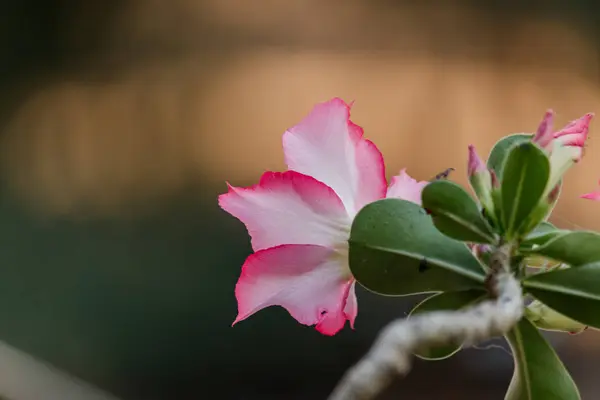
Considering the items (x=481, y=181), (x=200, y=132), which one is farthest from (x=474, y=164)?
(x=200, y=132)

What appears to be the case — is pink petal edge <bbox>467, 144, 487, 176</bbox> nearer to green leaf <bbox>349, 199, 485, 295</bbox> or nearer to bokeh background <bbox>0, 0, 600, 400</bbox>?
green leaf <bbox>349, 199, 485, 295</bbox>

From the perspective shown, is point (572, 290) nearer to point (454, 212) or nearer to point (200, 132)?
point (454, 212)

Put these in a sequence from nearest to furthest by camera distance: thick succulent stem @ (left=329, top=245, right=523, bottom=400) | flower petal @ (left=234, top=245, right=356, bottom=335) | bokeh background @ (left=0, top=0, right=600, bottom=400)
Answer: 1. thick succulent stem @ (left=329, top=245, right=523, bottom=400)
2. flower petal @ (left=234, top=245, right=356, bottom=335)
3. bokeh background @ (left=0, top=0, right=600, bottom=400)

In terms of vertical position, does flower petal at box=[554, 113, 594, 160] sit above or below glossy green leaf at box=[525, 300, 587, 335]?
above

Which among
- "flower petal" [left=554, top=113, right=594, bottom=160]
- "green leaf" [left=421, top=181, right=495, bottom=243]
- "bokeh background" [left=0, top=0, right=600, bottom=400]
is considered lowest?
"bokeh background" [left=0, top=0, right=600, bottom=400]

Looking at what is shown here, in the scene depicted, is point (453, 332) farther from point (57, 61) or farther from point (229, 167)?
point (57, 61)

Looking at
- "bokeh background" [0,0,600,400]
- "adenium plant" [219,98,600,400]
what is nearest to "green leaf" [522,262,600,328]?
"adenium plant" [219,98,600,400]
